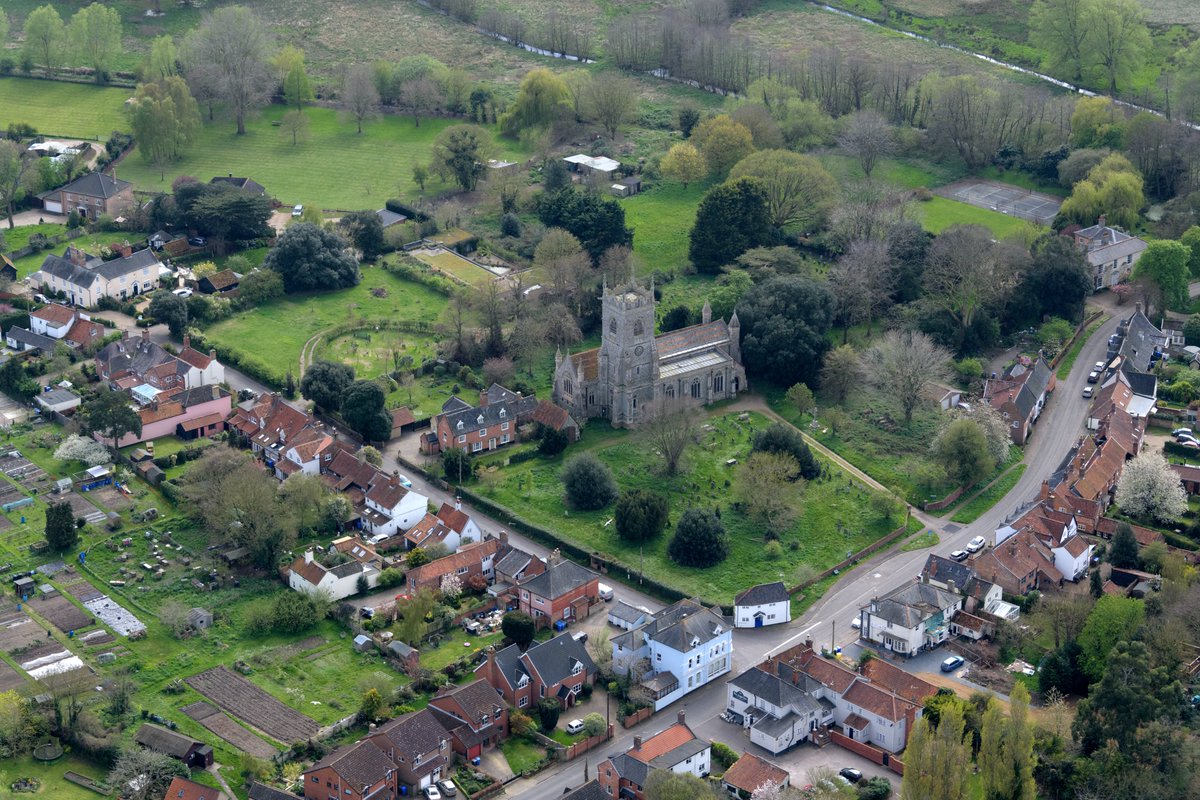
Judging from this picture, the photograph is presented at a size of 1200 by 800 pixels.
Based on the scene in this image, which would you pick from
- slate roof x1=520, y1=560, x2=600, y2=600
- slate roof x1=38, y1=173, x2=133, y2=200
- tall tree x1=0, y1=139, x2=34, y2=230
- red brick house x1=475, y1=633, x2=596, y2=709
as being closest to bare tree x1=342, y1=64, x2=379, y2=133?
slate roof x1=38, y1=173, x2=133, y2=200

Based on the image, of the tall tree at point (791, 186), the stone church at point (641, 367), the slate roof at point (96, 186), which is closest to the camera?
the stone church at point (641, 367)

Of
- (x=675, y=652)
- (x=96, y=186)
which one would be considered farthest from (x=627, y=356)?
(x=96, y=186)

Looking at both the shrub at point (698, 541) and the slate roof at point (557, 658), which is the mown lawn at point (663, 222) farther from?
the slate roof at point (557, 658)

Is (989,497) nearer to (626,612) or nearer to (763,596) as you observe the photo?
(763,596)

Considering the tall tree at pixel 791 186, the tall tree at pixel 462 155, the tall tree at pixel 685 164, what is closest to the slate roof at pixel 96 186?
the tall tree at pixel 462 155

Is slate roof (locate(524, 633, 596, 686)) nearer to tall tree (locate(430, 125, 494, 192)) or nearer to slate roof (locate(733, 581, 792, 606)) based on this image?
slate roof (locate(733, 581, 792, 606))

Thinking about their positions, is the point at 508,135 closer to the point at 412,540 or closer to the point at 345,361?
the point at 345,361
